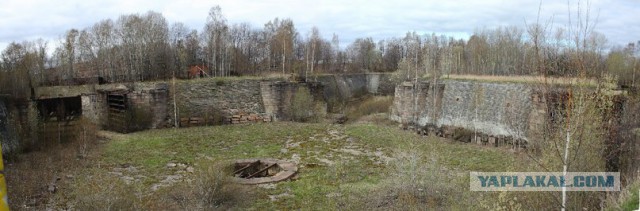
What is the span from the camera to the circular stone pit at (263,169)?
37.3 ft

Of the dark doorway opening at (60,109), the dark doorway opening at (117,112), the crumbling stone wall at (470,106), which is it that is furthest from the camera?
the dark doorway opening at (117,112)

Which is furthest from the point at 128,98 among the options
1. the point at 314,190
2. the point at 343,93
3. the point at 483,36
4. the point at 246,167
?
the point at 483,36

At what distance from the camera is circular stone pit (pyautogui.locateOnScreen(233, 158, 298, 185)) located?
11.4m

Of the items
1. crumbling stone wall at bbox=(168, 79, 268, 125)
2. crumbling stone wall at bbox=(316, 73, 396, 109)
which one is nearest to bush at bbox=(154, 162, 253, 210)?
crumbling stone wall at bbox=(168, 79, 268, 125)

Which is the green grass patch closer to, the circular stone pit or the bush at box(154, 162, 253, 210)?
the bush at box(154, 162, 253, 210)

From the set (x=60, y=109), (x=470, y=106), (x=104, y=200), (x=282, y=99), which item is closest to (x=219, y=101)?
(x=282, y=99)

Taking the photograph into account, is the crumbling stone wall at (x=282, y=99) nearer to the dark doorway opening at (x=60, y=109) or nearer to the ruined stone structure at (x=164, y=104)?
the ruined stone structure at (x=164, y=104)

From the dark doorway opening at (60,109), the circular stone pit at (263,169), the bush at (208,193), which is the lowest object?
the circular stone pit at (263,169)

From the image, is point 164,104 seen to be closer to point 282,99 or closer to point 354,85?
point 282,99

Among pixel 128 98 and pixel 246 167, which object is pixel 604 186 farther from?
pixel 128 98

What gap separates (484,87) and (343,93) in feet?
59.6

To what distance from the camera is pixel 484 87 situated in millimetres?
18797

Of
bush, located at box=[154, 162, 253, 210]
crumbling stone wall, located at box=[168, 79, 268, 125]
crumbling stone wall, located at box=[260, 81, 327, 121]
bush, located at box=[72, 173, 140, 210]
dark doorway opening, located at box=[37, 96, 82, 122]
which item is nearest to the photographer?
bush, located at box=[72, 173, 140, 210]

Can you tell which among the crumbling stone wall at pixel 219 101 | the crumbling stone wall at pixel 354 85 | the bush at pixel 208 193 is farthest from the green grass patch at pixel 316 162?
the crumbling stone wall at pixel 354 85
